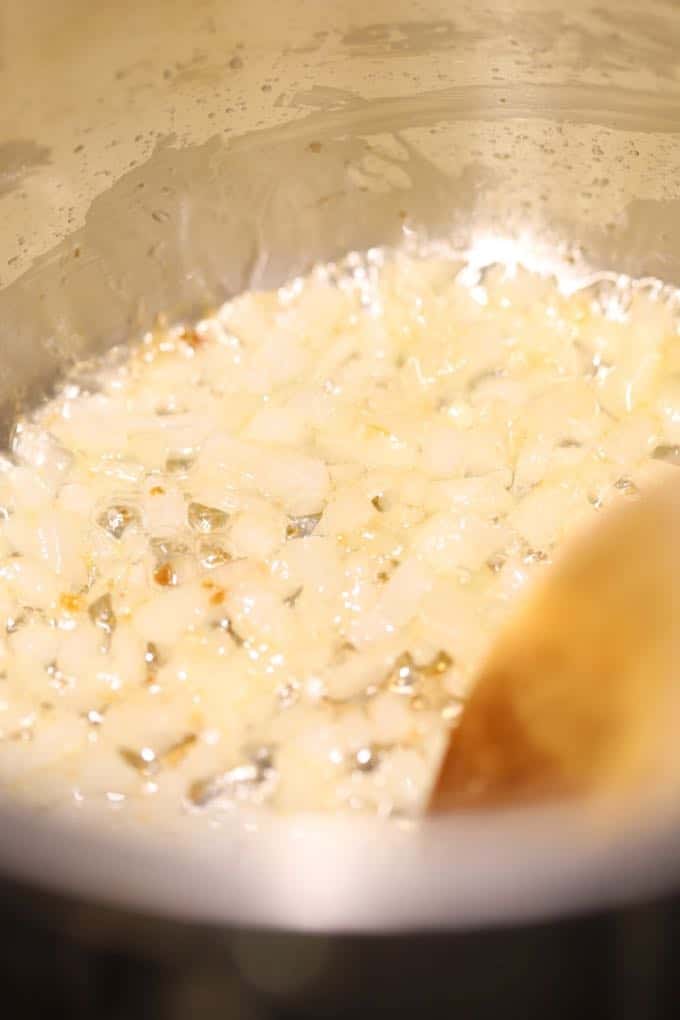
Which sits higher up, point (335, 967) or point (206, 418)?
point (206, 418)

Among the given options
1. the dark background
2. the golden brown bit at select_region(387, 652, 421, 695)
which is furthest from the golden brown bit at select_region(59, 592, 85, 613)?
the dark background

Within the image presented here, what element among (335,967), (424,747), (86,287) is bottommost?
(335,967)

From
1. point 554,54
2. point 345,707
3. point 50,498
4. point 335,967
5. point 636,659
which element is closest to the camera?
point 335,967

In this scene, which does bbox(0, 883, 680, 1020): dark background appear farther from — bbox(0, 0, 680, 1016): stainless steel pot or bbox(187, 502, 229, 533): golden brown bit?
bbox(0, 0, 680, 1016): stainless steel pot

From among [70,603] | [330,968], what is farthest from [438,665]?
[330,968]

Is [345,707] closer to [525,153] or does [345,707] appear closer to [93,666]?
[93,666]

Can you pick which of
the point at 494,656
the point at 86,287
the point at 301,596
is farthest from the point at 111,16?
the point at 494,656

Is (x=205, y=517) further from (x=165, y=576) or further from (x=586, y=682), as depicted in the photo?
(x=586, y=682)
